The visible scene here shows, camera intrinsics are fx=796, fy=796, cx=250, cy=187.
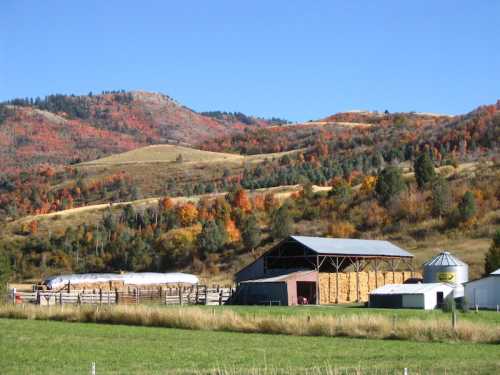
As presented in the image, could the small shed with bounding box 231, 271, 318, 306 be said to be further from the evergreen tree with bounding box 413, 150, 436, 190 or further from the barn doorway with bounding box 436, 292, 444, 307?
the evergreen tree with bounding box 413, 150, 436, 190

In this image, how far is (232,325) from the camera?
103 ft

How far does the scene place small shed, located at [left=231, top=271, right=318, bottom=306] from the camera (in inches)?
2048

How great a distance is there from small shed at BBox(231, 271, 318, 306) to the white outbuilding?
10317 mm

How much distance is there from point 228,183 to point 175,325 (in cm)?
10192

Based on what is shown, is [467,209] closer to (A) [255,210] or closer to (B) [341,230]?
(B) [341,230]

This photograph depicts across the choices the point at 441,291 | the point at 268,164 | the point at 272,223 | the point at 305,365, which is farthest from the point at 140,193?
the point at 305,365

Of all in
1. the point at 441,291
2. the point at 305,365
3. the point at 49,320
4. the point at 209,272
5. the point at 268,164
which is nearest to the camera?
the point at 305,365

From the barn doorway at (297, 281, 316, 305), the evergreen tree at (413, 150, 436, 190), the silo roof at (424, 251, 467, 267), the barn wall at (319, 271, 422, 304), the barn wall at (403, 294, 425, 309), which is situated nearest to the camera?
the barn wall at (403, 294, 425, 309)

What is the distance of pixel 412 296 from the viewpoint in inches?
1924

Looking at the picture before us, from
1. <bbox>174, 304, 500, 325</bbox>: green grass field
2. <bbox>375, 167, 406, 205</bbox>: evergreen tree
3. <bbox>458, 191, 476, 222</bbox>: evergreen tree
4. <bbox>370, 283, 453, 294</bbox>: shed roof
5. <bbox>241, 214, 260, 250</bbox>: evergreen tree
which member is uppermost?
<bbox>375, 167, 406, 205</bbox>: evergreen tree

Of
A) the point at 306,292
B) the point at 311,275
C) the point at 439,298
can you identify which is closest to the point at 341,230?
the point at 306,292

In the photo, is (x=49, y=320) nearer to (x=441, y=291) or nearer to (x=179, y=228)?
(x=441, y=291)

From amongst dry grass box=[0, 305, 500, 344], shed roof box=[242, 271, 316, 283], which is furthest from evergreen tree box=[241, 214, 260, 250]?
dry grass box=[0, 305, 500, 344]

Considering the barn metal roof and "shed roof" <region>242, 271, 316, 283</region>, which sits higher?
the barn metal roof
